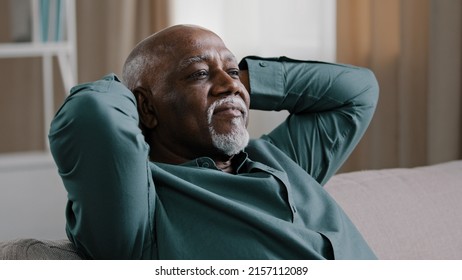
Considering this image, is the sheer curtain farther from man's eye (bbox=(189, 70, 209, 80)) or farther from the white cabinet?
man's eye (bbox=(189, 70, 209, 80))

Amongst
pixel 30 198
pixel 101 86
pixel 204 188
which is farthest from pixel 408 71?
pixel 101 86

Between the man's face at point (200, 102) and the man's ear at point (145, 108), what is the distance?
0.01 meters

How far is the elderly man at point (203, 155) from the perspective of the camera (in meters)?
1.30

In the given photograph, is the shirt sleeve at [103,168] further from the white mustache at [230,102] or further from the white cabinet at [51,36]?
the white cabinet at [51,36]

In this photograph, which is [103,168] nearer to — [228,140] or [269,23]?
[228,140]

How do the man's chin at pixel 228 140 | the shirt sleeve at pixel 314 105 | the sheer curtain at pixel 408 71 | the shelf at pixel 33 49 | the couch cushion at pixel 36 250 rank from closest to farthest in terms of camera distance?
the couch cushion at pixel 36 250, the man's chin at pixel 228 140, the shirt sleeve at pixel 314 105, the sheer curtain at pixel 408 71, the shelf at pixel 33 49

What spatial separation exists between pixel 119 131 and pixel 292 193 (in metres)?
0.43

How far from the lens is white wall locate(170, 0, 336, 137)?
3539mm

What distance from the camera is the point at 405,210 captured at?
6.31 feet

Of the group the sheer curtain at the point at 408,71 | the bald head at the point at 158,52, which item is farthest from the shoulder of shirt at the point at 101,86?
A: the sheer curtain at the point at 408,71

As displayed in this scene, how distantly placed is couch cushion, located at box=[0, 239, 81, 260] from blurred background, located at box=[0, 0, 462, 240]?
6.54 feet

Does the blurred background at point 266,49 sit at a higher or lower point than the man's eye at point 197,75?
lower

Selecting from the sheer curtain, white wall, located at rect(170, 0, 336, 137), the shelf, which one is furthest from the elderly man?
the shelf

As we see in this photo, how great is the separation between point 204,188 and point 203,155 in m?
0.09
